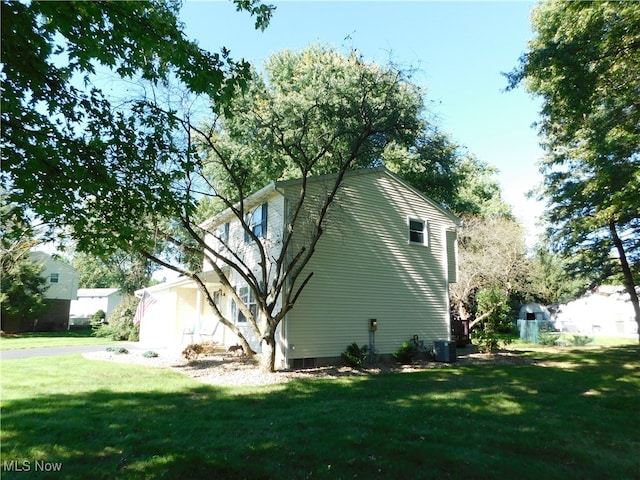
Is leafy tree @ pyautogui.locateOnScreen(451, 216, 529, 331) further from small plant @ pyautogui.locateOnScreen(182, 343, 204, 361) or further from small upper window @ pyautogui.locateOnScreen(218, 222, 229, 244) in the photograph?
small plant @ pyautogui.locateOnScreen(182, 343, 204, 361)

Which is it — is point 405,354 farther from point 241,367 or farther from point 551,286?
point 551,286

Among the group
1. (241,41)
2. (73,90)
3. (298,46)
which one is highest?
(298,46)

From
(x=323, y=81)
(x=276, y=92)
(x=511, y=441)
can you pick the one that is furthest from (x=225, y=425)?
(x=276, y=92)

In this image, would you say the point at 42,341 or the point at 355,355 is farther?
the point at 42,341

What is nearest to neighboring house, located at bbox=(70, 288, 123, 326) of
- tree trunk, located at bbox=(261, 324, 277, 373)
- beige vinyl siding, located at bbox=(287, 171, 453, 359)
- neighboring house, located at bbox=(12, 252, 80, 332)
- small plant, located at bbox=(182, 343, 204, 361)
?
neighboring house, located at bbox=(12, 252, 80, 332)

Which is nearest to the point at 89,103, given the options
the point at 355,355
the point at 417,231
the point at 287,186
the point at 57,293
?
the point at 287,186

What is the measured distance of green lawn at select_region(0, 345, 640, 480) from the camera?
4.38 meters

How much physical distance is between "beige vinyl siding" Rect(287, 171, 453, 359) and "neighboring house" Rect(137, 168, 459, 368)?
0.03 meters

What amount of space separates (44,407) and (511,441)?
24.3 feet

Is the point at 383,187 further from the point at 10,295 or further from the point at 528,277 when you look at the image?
the point at 10,295

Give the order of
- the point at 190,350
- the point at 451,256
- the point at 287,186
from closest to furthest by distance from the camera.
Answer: the point at 287,186 → the point at 190,350 → the point at 451,256

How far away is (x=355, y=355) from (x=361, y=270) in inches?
113

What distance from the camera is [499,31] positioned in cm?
1070

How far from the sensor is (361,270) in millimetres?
13758
